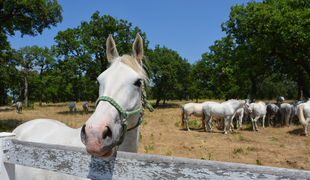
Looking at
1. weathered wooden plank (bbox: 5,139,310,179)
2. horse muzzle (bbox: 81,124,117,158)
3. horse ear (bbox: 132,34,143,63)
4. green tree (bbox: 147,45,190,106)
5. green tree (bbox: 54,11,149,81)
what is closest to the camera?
weathered wooden plank (bbox: 5,139,310,179)

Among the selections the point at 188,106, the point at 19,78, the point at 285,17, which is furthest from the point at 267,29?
the point at 19,78

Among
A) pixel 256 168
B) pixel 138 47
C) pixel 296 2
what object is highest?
pixel 296 2

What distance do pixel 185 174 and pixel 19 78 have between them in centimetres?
3487

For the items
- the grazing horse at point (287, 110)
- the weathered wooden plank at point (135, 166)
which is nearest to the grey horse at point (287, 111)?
the grazing horse at point (287, 110)

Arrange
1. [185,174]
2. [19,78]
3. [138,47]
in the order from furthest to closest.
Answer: [19,78] → [138,47] → [185,174]

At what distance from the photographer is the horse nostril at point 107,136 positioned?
1.11m

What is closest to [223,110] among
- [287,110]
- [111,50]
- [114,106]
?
[287,110]

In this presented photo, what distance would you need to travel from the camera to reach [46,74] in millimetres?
34125

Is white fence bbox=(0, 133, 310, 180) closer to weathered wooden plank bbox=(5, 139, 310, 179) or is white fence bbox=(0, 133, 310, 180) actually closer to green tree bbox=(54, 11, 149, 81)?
weathered wooden plank bbox=(5, 139, 310, 179)

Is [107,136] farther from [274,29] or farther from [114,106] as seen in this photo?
[274,29]

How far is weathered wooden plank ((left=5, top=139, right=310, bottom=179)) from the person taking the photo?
0.88 meters

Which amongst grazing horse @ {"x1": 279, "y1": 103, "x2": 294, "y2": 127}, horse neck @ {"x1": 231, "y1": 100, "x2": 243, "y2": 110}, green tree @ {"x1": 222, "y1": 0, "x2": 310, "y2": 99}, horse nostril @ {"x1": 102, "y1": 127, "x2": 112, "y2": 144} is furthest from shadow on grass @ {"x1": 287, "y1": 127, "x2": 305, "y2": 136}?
horse nostril @ {"x1": 102, "y1": 127, "x2": 112, "y2": 144}

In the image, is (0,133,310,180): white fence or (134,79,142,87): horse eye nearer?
(0,133,310,180): white fence

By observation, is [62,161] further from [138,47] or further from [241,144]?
[241,144]
